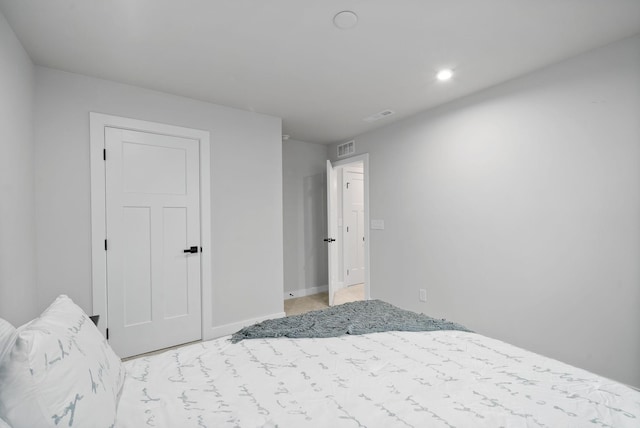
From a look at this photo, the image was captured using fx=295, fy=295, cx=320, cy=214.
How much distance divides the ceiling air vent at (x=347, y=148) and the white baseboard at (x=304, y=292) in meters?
Answer: 2.17

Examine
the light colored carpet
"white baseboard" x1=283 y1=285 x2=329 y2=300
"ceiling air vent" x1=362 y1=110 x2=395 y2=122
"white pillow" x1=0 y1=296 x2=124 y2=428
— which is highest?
"ceiling air vent" x1=362 y1=110 x2=395 y2=122

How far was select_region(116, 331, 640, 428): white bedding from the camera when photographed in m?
0.95

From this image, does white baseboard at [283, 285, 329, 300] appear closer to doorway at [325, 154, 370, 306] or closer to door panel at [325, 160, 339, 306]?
doorway at [325, 154, 370, 306]

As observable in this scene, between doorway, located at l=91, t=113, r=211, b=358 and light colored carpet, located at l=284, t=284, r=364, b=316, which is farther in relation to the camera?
light colored carpet, located at l=284, t=284, r=364, b=316

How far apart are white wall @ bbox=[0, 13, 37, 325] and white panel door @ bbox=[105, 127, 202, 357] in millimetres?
504

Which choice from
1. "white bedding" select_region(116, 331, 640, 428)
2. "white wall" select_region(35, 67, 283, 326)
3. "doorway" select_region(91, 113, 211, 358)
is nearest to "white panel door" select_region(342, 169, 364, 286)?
"white wall" select_region(35, 67, 283, 326)

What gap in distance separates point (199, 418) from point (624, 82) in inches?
122

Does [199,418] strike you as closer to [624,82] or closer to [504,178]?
[504,178]

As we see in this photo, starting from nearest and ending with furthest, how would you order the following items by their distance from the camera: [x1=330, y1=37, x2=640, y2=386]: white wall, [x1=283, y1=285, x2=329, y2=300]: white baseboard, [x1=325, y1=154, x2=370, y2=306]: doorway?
[x1=330, y1=37, x2=640, y2=386]: white wall < [x1=283, y1=285, x2=329, y2=300]: white baseboard < [x1=325, y1=154, x2=370, y2=306]: doorway

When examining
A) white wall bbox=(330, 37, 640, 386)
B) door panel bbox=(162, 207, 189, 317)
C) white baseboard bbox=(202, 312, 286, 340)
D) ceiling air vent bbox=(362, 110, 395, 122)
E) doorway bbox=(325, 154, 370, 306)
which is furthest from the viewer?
doorway bbox=(325, 154, 370, 306)

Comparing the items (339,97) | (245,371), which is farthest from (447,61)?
(245,371)

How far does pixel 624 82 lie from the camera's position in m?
2.01

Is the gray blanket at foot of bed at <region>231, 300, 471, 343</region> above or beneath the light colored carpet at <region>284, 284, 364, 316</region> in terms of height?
above

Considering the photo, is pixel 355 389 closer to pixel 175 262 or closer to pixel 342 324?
pixel 342 324
